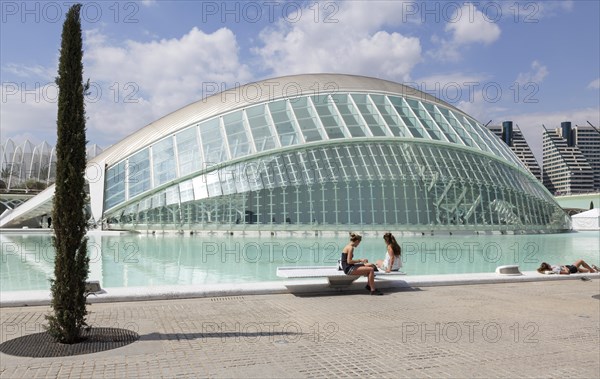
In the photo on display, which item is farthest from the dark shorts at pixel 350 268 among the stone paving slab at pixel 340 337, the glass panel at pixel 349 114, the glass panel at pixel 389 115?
the glass panel at pixel 389 115

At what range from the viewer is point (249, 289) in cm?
992

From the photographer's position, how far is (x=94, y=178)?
35.0 m

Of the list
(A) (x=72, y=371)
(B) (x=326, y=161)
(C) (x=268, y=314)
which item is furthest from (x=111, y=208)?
(A) (x=72, y=371)

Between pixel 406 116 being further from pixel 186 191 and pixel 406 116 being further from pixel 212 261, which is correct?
pixel 212 261

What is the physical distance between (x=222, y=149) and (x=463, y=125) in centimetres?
1779

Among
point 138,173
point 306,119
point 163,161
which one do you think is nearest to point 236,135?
point 306,119

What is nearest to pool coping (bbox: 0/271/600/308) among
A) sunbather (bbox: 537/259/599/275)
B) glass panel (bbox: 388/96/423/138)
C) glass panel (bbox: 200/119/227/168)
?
sunbather (bbox: 537/259/599/275)

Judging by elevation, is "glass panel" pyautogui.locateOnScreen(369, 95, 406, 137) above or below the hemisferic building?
above

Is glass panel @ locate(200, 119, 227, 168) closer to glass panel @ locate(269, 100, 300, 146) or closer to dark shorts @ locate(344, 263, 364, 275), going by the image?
glass panel @ locate(269, 100, 300, 146)

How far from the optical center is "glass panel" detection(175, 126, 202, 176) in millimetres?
32469

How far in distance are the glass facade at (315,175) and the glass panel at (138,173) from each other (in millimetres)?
79

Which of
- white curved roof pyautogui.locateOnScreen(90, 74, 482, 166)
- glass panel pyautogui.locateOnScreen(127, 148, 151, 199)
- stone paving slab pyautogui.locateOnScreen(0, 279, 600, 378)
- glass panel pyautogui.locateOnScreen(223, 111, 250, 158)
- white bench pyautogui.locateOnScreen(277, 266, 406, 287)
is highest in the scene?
white curved roof pyautogui.locateOnScreen(90, 74, 482, 166)

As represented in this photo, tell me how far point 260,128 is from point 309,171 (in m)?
4.28

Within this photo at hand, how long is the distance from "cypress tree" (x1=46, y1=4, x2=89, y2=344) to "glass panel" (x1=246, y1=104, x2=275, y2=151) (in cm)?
2569
